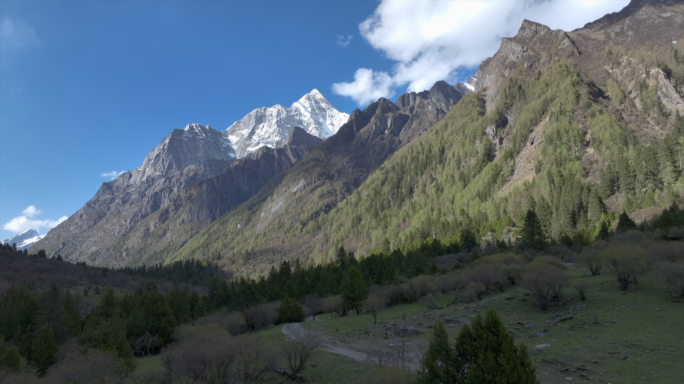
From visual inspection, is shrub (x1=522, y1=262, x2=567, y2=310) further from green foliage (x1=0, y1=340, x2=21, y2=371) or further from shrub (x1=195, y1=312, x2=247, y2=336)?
green foliage (x1=0, y1=340, x2=21, y2=371)

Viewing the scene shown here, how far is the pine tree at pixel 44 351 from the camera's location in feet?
172

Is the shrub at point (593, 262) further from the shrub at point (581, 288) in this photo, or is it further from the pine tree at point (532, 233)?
the pine tree at point (532, 233)

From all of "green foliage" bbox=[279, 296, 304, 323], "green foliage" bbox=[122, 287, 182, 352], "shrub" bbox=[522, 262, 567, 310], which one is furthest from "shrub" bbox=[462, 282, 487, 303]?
"green foliage" bbox=[122, 287, 182, 352]

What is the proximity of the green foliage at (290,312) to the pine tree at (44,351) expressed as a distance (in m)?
39.2

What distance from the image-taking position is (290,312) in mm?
76875

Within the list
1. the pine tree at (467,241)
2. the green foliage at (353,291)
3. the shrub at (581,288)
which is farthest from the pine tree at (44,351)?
the pine tree at (467,241)

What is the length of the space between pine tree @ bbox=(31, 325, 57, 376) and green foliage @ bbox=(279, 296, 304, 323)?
3916 cm

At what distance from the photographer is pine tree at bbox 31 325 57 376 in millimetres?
52406

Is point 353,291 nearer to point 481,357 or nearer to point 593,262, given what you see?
point 593,262

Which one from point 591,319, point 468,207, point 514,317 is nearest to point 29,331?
point 514,317

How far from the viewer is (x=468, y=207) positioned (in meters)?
173

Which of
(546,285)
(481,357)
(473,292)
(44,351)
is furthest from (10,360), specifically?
(546,285)

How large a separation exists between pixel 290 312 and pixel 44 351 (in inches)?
1649

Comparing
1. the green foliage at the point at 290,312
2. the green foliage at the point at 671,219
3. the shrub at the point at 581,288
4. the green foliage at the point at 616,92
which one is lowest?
the green foliage at the point at 290,312
